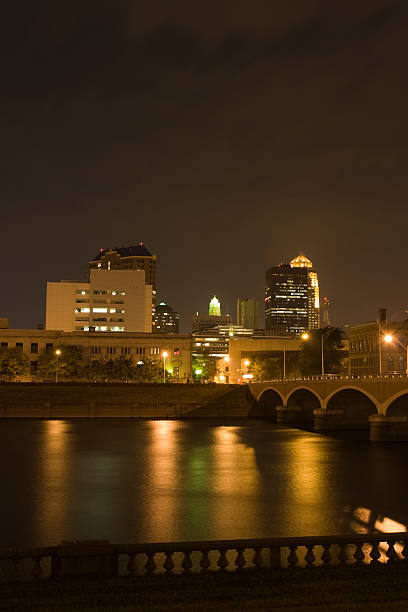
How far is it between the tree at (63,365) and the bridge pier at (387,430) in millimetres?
98076

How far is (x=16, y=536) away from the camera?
33562mm

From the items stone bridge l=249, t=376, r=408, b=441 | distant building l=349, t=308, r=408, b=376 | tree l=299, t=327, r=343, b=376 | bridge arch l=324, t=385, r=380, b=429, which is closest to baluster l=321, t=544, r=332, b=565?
stone bridge l=249, t=376, r=408, b=441

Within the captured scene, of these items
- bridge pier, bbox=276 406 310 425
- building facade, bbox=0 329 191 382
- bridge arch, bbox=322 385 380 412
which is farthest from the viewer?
building facade, bbox=0 329 191 382

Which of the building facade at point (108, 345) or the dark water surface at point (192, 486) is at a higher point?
the building facade at point (108, 345)

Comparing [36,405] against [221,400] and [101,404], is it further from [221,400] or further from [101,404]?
[221,400]

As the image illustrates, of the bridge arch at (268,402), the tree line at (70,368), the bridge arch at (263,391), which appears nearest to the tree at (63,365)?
the tree line at (70,368)

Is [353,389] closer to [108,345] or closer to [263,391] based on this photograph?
[263,391]

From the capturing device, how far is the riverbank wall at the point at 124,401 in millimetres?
121000

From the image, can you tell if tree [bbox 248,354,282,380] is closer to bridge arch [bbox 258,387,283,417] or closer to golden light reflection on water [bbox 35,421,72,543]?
bridge arch [bbox 258,387,283,417]

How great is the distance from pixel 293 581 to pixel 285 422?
99.6 metres

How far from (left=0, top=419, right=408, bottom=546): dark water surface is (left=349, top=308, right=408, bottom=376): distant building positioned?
85345 millimetres

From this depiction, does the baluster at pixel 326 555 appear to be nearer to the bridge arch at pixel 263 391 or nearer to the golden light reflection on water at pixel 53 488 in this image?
the golden light reflection on water at pixel 53 488

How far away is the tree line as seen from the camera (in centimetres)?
15925

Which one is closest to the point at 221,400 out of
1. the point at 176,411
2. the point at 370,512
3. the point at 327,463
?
the point at 176,411
